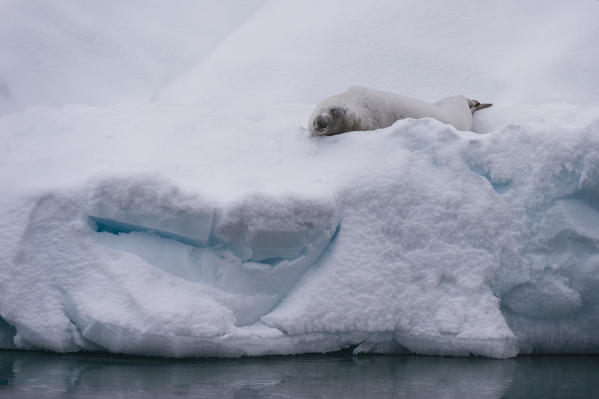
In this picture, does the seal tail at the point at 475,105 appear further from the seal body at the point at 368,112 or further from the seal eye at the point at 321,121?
the seal eye at the point at 321,121

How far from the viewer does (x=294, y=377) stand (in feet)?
9.80

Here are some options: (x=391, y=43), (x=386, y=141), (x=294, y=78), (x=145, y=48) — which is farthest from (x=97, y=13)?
(x=386, y=141)

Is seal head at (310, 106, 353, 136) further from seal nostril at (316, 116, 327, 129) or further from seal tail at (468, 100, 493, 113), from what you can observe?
seal tail at (468, 100, 493, 113)

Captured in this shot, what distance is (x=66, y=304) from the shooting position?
3393 millimetres

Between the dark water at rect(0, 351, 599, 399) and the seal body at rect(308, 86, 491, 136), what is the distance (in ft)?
4.82

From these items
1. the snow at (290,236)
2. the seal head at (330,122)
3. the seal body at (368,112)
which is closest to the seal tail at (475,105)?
the seal body at (368,112)

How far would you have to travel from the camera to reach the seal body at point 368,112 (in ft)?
14.7

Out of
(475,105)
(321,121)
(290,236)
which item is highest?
(475,105)

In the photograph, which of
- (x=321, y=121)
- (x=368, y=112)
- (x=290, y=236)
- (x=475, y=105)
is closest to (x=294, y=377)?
(x=290, y=236)

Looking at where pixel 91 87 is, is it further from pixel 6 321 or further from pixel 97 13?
pixel 6 321

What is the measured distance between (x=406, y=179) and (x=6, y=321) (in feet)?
6.67

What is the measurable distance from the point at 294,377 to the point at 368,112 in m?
2.34

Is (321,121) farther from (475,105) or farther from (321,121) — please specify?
(475,105)

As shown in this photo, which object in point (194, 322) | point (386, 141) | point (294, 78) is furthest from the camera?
point (294, 78)
